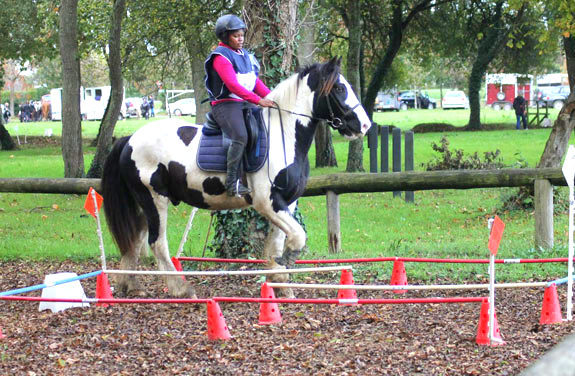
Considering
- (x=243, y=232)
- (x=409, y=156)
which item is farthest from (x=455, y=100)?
(x=243, y=232)

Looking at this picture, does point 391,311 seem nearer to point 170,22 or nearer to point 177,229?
point 177,229

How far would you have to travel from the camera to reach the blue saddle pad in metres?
7.30

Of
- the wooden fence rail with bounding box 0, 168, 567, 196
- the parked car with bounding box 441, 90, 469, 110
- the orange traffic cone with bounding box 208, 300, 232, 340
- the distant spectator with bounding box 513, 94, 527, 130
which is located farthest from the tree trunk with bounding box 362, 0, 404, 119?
the parked car with bounding box 441, 90, 469, 110

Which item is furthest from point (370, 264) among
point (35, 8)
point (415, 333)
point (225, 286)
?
point (35, 8)

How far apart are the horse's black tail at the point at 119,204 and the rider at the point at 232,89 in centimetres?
131

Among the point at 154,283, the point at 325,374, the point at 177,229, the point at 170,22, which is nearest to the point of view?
the point at 325,374

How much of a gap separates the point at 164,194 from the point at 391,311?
2570 millimetres

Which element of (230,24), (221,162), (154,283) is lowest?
(154,283)

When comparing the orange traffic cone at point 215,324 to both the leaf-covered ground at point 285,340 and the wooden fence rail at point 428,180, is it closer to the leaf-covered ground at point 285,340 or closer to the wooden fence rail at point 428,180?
the leaf-covered ground at point 285,340

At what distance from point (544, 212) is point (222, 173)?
4.04 meters

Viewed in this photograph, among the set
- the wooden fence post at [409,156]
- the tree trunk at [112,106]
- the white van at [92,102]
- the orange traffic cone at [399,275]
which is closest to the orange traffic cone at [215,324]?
the orange traffic cone at [399,275]

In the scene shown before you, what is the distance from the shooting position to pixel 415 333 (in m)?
6.06

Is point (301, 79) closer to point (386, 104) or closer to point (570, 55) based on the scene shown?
point (570, 55)

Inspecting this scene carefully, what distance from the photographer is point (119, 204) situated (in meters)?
8.03
